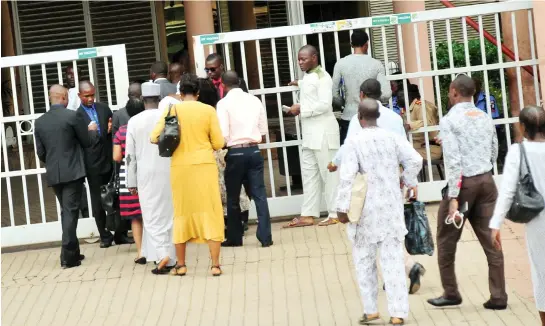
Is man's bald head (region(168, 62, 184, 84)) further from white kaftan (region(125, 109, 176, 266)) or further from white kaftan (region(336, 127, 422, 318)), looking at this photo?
white kaftan (region(336, 127, 422, 318))

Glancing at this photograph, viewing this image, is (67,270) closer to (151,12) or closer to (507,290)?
(507,290)

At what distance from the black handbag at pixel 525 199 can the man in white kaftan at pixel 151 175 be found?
4091mm

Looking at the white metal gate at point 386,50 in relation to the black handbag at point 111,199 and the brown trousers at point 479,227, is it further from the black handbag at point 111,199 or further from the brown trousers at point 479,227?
the brown trousers at point 479,227

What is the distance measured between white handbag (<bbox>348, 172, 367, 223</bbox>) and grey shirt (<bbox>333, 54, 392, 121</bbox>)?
12.1 feet

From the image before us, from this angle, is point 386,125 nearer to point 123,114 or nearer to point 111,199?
point 123,114

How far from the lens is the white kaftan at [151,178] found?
35.2ft

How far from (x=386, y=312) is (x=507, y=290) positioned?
1.05 m

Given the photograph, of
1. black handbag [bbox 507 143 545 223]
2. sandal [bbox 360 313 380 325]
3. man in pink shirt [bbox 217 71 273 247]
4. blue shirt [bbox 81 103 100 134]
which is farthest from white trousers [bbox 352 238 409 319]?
blue shirt [bbox 81 103 100 134]

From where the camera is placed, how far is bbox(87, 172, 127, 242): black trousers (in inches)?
472

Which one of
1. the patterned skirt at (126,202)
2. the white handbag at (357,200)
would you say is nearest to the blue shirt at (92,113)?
the patterned skirt at (126,202)

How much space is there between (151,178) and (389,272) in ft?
10.3

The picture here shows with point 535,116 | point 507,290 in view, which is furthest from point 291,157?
point 535,116

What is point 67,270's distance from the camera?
1137cm

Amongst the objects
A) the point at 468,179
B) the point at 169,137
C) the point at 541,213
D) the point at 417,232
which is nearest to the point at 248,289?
the point at 169,137
